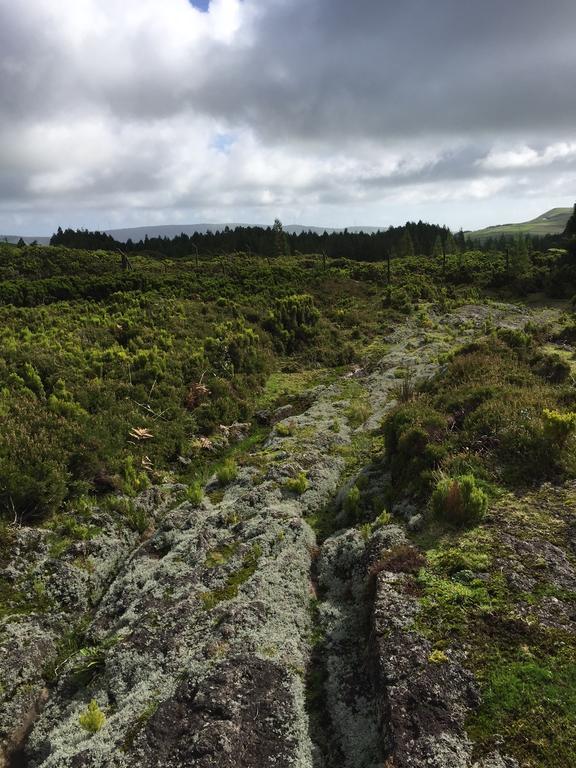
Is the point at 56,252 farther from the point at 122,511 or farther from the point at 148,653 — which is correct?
the point at 148,653

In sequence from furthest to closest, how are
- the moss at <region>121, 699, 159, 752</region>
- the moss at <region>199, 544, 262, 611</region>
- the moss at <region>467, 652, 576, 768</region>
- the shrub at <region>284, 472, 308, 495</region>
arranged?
1. the shrub at <region>284, 472, 308, 495</region>
2. the moss at <region>199, 544, 262, 611</region>
3. the moss at <region>121, 699, 159, 752</region>
4. the moss at <region>467, 652, 576, 768</region>

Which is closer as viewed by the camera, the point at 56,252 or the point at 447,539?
the point at 447,539

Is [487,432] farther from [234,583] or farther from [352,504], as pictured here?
[234,583]

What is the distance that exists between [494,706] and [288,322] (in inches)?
1071

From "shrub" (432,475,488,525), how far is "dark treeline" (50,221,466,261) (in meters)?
90.8

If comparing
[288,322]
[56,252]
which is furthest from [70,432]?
[56,252]

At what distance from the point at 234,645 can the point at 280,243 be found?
9615cm

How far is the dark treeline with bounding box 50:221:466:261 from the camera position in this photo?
9912 cm

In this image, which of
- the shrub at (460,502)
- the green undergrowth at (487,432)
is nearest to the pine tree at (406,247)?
the green undergrowth at (487,432)

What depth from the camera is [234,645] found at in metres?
7.25

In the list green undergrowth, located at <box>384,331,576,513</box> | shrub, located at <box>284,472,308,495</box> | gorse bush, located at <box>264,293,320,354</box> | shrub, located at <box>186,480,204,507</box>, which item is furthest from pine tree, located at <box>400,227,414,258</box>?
shrub, located at <box>186,480,204,507</box>

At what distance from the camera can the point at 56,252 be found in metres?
70.2

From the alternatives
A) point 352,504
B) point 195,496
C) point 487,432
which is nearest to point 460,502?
point 352,504

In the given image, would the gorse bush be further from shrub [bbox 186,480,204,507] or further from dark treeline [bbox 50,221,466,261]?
dark treeline [bbox 50,221,466,261]
